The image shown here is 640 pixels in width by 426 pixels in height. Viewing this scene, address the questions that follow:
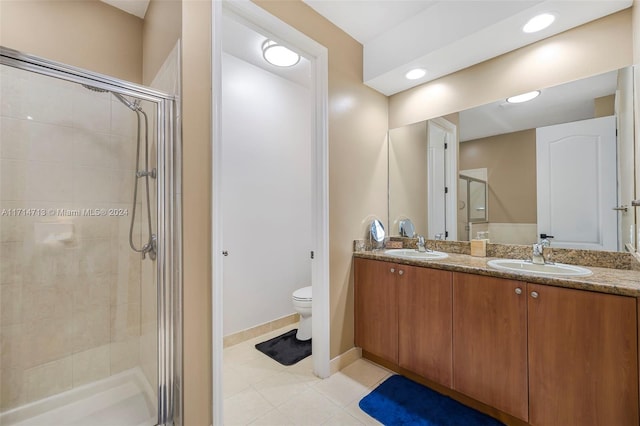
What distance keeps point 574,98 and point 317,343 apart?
2340 mm

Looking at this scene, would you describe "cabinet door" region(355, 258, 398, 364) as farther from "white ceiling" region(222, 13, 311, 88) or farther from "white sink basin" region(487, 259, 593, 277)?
"white ceiling" region(222, 13, 311, 88)

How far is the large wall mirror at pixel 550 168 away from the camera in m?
1.55

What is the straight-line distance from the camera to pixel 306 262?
10.4 ft

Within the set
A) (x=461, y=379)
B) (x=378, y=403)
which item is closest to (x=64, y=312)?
(x=378, y=403)

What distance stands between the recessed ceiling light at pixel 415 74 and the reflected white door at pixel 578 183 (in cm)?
95

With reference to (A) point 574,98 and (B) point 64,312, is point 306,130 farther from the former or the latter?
(B) point 64,312

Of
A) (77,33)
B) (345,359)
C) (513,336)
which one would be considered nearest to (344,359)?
(345,359)

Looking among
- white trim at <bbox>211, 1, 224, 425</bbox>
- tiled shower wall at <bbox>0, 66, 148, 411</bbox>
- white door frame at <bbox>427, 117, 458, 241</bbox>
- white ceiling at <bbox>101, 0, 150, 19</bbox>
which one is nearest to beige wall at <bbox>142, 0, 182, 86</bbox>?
white ceiling at <bbox>101, 0, 150, 19</bbox>

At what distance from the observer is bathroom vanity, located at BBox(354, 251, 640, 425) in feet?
3.79

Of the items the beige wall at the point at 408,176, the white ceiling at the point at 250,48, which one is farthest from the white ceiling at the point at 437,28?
the white ceiling at the point at 250,48

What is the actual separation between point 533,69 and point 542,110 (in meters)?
0.28

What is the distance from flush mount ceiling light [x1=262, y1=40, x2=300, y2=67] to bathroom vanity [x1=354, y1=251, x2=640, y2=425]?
1.89 metres

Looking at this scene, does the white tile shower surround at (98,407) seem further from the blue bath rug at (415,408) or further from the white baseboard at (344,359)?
the blue bath rug at (415,408)

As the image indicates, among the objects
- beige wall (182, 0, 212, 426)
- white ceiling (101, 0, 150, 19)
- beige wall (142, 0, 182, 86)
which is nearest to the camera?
beige wall (182, 0, 212, 426)
